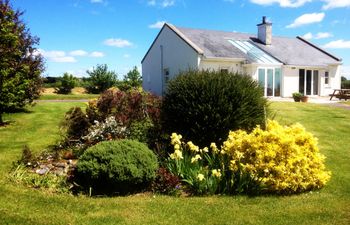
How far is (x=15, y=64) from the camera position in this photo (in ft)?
54.1

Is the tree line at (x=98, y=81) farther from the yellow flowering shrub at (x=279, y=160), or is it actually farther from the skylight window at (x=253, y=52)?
the yellow flowering shrub at (x=279, y=160)

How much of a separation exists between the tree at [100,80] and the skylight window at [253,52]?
1478cm

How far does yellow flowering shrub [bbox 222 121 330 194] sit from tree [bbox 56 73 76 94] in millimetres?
34031

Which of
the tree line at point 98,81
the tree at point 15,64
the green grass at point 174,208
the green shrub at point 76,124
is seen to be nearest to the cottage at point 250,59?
the tree line at point 98,81

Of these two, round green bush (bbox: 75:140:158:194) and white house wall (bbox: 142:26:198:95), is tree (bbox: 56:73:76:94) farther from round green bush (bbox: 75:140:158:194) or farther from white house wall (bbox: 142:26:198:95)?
round green bush (bbox: 75:140:158:194)

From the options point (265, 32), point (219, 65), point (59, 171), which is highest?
point (265, 32)

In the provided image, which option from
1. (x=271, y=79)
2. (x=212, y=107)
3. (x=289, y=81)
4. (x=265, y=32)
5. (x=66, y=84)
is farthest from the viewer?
(x=66, y=84)

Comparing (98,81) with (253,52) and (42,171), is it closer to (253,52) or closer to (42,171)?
(253,52)

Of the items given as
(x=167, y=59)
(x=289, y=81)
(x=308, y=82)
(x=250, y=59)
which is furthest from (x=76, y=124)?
(x=308, y=82)

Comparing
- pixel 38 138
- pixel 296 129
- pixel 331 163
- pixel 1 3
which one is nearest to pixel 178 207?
pixel 296 129

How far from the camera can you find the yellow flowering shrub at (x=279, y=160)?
7.60 metres

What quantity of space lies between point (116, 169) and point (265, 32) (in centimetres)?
3021

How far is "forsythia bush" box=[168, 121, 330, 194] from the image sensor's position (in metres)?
7.55

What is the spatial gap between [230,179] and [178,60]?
76.7 ft
